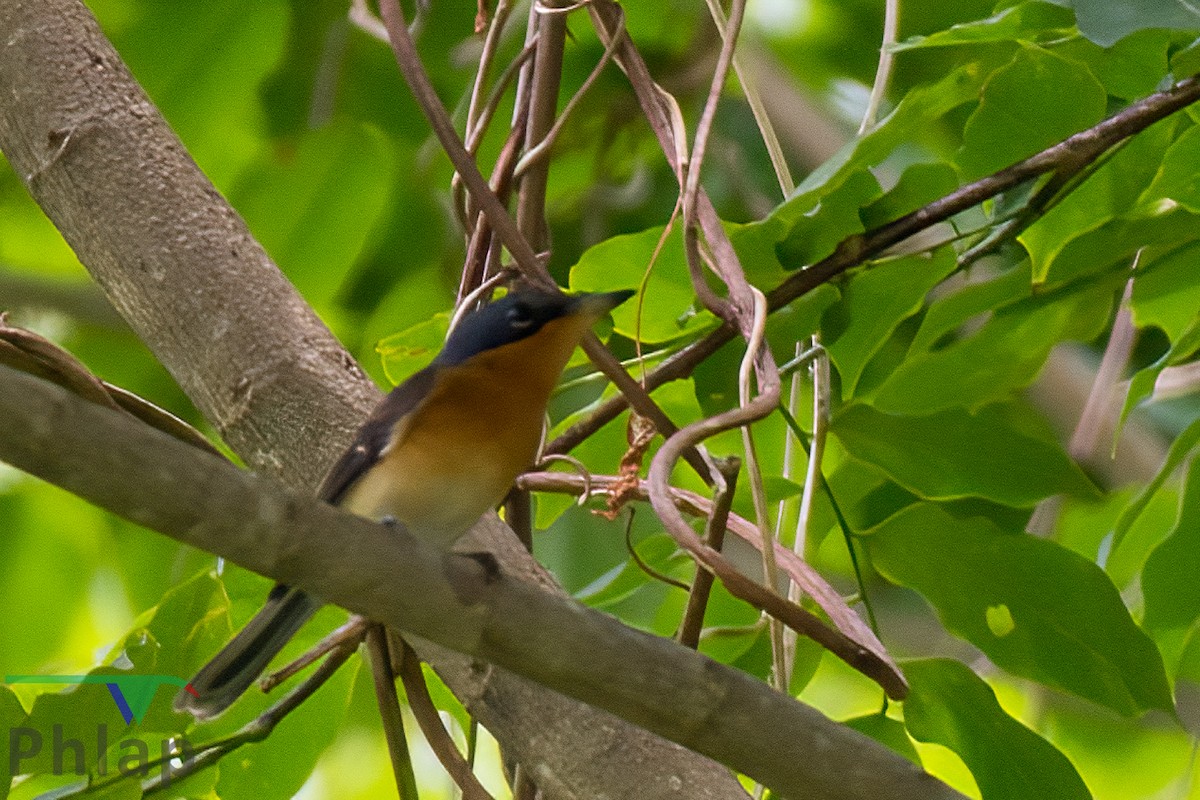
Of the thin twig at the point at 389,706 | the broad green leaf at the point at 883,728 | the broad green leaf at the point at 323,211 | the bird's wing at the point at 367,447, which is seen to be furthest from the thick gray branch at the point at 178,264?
the broad green leaf at the point at 323,211

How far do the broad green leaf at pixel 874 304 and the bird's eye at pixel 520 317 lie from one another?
1.22 feet

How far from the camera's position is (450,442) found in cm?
163

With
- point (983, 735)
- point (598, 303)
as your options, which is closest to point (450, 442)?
point (598, 303)

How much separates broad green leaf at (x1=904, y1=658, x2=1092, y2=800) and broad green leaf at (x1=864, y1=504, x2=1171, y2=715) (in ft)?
0.36

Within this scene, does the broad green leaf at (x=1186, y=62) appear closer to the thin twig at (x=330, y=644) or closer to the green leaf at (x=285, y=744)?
the thin twig at (x=330, y=644)

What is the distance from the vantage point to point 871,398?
5.56 feet

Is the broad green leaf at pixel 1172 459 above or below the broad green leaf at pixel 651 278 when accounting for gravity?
below

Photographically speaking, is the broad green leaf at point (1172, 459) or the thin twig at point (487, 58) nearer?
the broad green leaf at point (1172, 459)

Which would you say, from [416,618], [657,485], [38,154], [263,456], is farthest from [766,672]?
[38,154]

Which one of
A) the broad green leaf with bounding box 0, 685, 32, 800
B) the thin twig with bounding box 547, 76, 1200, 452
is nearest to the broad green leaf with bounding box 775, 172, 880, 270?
the thin twig with bounding box 547, 76, 1200, 452

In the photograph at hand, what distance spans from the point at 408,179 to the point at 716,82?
1261 mm

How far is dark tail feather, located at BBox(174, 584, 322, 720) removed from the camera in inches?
60.4

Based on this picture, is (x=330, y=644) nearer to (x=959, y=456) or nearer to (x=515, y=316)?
(x=515, y=316)

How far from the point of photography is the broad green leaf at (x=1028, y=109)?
61.4 inches
